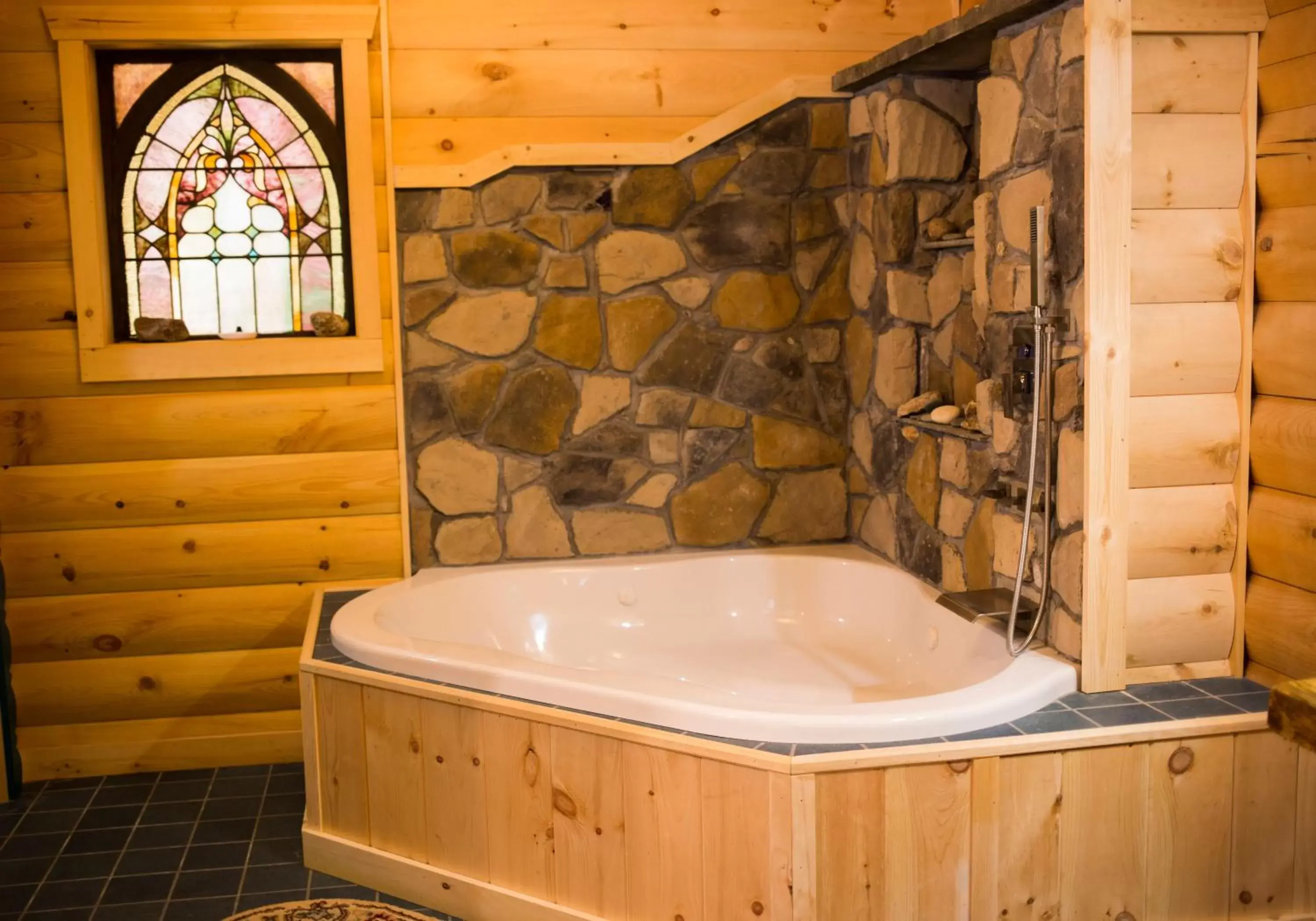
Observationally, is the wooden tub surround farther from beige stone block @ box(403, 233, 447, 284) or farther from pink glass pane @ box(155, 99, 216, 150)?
pink glass pane @ box(155, 99, 216, 150)

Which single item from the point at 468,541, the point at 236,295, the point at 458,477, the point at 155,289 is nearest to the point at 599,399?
the point at 458,477

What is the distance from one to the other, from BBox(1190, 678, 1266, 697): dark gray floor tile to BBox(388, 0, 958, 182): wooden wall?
2150 mm

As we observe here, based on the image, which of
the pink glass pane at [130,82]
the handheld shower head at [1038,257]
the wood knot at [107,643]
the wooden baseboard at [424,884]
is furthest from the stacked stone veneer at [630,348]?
the handheld shower head at [1038,257]

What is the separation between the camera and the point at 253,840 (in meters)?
3.43

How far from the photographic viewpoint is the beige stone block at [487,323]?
155 inches

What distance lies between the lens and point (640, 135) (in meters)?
3.94

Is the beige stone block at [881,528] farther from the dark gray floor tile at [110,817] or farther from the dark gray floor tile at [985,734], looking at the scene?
the dark gray floor tile at [110,817]

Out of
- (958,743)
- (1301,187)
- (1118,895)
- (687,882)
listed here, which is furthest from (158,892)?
(1301,187)

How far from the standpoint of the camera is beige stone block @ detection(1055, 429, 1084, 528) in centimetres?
281

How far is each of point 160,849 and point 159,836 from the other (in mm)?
87

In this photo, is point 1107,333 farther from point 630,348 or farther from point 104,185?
point 104,185

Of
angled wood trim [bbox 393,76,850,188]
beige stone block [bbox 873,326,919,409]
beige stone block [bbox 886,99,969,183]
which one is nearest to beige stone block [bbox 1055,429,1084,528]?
beige stone block [bbox 873,326,919,409]

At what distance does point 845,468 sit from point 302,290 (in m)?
1.77

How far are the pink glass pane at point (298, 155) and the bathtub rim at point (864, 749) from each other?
1749 millimetres
